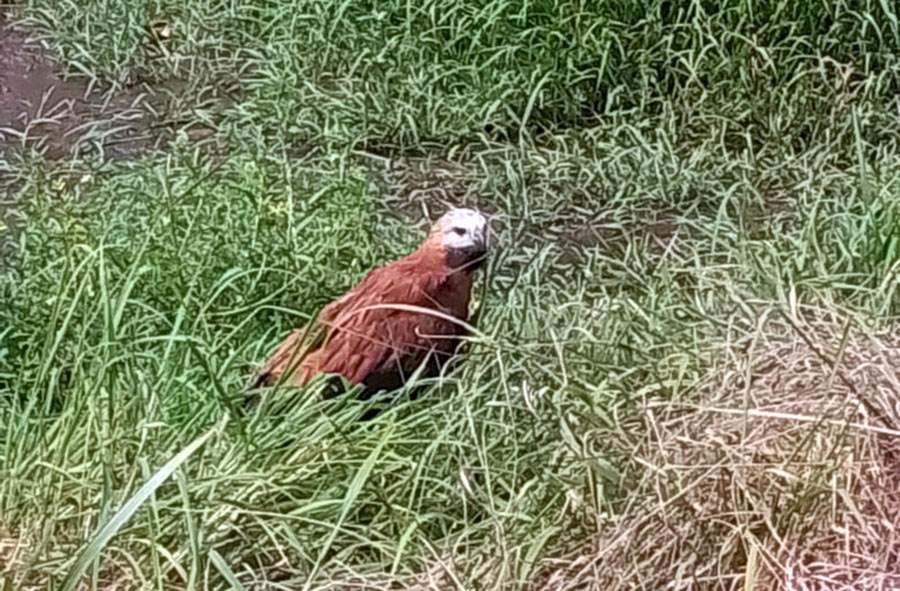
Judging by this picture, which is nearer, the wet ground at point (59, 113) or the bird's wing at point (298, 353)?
the bird's wing at point (298, 353)

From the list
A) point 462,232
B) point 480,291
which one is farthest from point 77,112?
point 462,232

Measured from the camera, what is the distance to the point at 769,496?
230cm

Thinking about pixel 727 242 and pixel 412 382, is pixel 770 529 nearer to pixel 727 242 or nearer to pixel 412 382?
pixel 412 382

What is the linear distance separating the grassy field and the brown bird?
82 mm

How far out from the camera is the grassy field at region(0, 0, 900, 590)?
240 cm

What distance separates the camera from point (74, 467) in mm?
2689

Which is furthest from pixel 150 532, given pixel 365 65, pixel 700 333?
pixel 365 65

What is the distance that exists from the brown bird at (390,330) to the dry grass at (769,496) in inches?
27.2

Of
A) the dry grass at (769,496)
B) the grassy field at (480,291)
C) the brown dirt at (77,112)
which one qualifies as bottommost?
the brown dirt at (77,112)

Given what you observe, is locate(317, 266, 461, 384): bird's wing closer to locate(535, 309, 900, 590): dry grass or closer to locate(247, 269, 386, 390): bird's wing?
locate(247, 269, 386, 390): bird's wing

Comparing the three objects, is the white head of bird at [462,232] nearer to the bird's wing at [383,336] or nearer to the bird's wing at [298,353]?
the bird's wing at [383,336]

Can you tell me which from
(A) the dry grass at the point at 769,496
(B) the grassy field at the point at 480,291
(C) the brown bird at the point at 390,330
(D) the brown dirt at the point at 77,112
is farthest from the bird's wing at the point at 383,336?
(D) the brown dirt at the point at 77,112

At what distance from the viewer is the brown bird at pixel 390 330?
3064 mm

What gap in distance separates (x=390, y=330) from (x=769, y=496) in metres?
1.02
